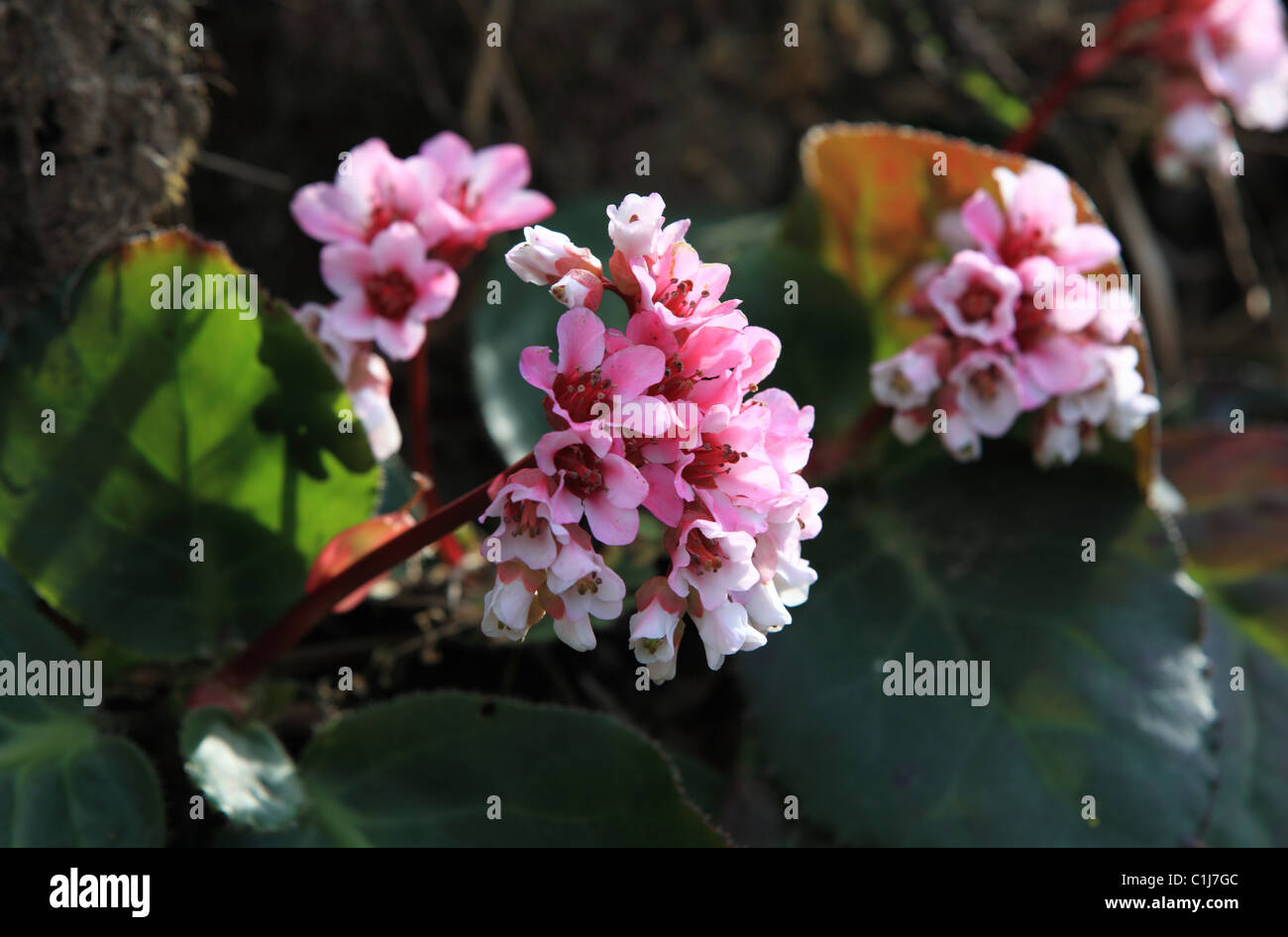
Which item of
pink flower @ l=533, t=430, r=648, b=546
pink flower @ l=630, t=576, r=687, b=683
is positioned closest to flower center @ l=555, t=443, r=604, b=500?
pink flower @ l=533, t=430, r=648, b=546

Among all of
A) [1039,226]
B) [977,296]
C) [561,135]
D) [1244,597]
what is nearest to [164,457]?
[977,296]

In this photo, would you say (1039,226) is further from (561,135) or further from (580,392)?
(561,135)

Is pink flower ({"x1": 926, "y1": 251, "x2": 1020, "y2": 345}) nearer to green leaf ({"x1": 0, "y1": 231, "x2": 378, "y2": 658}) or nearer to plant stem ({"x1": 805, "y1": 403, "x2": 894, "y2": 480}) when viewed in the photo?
plant stem ({"x1": 805, "y1": 403, "x2": 894, "y2": 480})

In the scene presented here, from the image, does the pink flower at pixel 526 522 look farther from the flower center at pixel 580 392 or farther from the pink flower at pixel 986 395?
the pink flower at pixel 986 395

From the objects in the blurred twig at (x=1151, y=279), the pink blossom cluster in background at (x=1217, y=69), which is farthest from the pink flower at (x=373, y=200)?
the blurred twig at (x=1151, y=279)

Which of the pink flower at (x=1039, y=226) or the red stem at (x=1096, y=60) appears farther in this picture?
the red stem at (x=1096, y=60)
